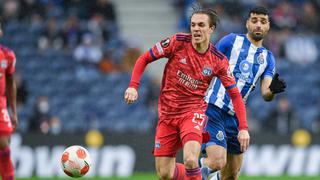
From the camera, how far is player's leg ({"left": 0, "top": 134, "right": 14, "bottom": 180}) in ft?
31.5

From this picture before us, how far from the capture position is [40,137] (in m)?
14.9

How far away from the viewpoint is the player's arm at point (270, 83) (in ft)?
29.8

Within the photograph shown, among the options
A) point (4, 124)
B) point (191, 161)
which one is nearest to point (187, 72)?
point (191, 161)

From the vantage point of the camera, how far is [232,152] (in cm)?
965

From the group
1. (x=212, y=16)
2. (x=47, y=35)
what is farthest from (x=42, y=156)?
(x=212, y=16)

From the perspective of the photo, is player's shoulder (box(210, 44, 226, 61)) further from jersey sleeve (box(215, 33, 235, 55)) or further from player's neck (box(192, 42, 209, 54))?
jersey sleeve (box(215, 33, 235, 55))

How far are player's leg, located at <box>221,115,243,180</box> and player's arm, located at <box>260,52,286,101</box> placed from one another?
472mm

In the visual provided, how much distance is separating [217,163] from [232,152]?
1.80ft

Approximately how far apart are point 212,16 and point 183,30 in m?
10.6

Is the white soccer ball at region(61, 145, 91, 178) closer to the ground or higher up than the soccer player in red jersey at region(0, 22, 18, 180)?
closer to the ground

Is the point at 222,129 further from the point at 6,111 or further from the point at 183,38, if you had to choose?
the point at 6,111

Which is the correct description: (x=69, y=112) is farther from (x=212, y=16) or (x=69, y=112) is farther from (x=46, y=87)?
(x=212, y=16)

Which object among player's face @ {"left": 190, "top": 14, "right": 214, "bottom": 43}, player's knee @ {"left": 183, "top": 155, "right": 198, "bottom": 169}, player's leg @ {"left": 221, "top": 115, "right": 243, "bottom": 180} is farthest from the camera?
player's leg @ {"left": 221, "top": 115, "right": 243, "bottom": 180}

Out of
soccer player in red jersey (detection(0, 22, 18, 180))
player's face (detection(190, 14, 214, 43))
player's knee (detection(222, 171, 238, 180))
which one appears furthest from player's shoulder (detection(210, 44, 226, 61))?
soccer player in red jersey (detection(0, 22, 18, 180))
